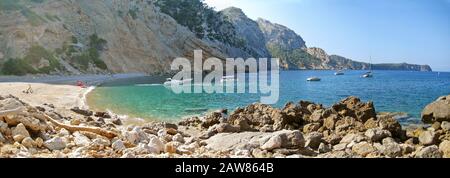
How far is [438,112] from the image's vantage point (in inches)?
747

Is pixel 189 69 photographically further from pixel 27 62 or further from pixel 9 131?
pixel 9 131

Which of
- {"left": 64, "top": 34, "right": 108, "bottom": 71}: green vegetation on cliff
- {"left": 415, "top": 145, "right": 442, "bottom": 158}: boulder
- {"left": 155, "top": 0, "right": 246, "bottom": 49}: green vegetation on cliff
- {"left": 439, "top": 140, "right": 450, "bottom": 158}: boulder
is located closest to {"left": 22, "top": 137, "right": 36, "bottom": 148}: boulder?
{"left": 415, "top": 145, "right": 442, "bottom": 158}: boulder

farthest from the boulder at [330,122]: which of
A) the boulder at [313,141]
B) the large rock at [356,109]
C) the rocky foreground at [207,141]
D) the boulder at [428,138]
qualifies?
the boulder at [313,141]

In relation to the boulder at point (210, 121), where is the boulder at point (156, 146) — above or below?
above

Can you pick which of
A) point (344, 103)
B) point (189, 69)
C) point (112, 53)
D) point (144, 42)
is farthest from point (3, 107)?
point (189, 69)

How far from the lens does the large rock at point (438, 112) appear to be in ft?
59.6

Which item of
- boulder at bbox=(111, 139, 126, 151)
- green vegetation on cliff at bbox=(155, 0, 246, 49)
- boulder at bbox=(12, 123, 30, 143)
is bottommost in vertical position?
boulder at bbox=(111, 139, 126, 151)

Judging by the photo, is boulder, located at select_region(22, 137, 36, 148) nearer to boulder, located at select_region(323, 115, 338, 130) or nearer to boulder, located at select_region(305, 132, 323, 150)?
boulder, located at select_region(305, 132, 323, 150)

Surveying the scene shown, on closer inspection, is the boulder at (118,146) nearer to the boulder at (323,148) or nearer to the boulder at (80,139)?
the boulder at (80,139)

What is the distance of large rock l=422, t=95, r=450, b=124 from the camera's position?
18.2 m

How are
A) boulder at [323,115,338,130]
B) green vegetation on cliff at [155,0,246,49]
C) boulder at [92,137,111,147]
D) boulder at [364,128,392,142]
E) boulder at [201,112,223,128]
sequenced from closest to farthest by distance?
boulder at [92,137,111,147] < boulder at [364,128,392,142] < boulder at [323,115,338,130] < boulder at [201,112,223,128] < green vegetation on cliff at [155,0,246,49]

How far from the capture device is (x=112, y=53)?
263 ft

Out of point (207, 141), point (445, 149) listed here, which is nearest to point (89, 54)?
point (207, 141)
